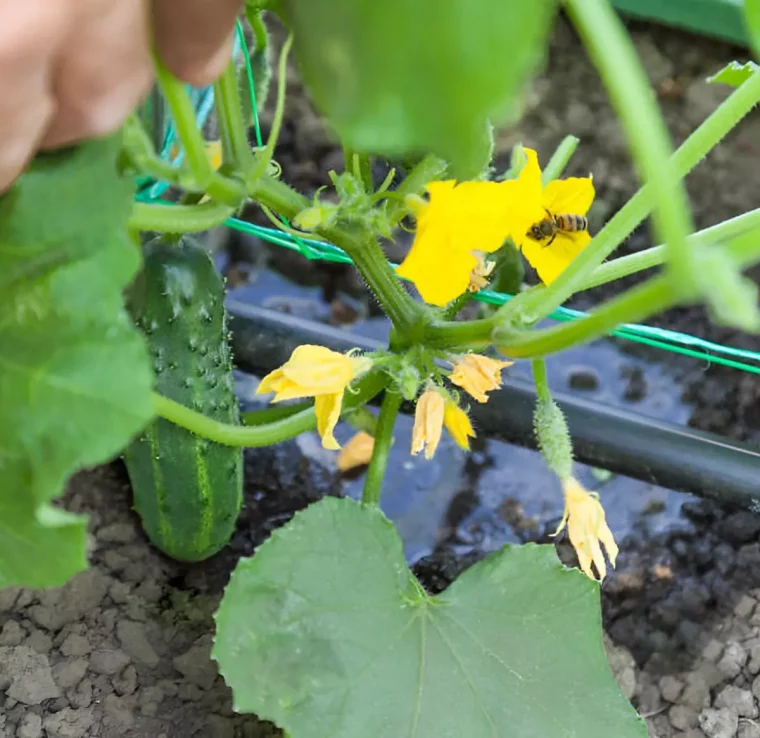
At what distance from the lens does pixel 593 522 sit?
905mm

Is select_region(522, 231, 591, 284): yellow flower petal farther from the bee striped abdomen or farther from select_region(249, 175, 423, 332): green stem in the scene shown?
select_region(249, 175, 423, 332): green stem

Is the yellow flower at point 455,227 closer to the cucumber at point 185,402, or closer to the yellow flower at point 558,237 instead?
the yellow flower at point 558,237

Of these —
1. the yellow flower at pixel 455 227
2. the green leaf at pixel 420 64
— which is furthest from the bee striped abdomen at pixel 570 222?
the green leaf at pixel 420 64

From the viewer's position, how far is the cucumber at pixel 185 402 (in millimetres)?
1006

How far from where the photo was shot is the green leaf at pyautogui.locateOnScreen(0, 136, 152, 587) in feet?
1.85

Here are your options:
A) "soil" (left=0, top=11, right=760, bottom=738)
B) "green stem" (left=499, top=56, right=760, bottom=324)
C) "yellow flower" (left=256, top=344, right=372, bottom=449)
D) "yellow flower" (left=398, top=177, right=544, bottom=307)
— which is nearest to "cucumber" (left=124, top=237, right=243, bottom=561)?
"soil" (left=0, top=11, right=760, bottom=738)

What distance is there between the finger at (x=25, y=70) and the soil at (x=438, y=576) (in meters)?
0.74

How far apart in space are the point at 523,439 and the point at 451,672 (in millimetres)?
429

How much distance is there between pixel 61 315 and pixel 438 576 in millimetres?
870

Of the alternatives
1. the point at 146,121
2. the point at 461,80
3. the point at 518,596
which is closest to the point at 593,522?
the point at 518,596

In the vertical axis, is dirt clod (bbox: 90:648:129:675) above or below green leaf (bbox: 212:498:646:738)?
below

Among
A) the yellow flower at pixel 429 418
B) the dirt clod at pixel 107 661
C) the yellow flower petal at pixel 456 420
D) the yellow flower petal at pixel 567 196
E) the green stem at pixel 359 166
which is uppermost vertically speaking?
the green stem at pixel 359 166

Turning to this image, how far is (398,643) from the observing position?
0.88 m

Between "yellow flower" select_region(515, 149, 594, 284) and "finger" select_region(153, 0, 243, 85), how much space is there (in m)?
0.42
